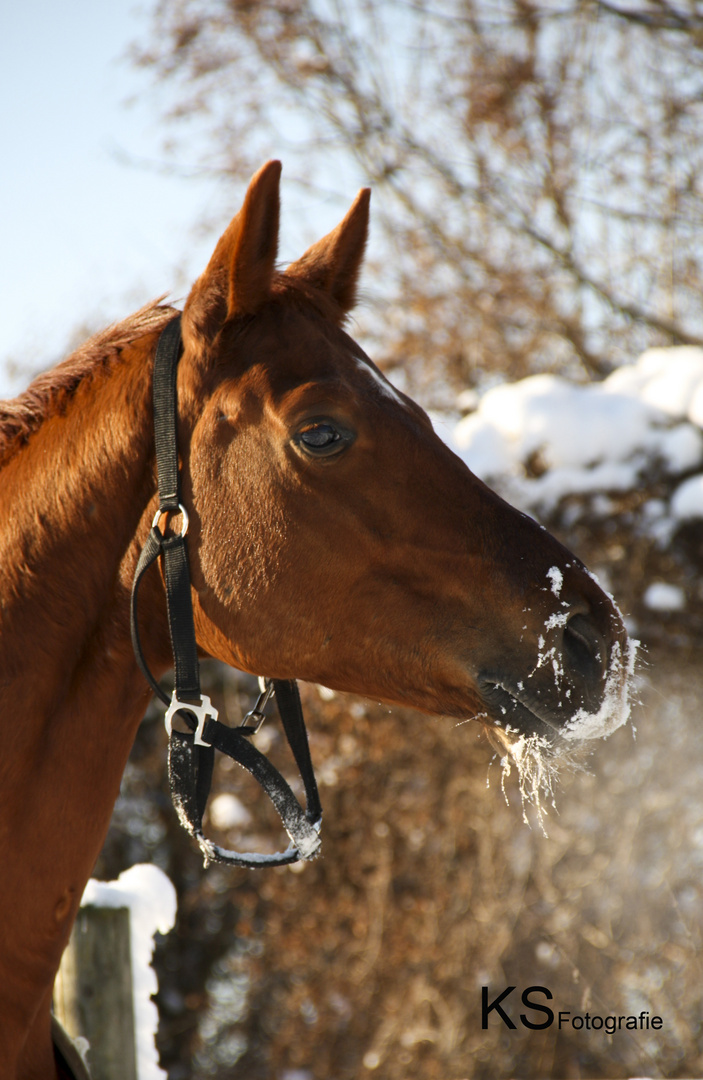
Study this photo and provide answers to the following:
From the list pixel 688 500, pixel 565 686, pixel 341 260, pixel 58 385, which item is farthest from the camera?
pixel 688 500

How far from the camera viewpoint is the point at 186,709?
154cm

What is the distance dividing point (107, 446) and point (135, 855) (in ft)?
18.9

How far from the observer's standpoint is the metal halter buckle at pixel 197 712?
59.5 inches

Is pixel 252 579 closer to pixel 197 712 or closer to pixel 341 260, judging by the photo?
pixel 197 712

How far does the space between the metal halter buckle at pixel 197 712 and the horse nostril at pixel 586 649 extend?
2.11ft

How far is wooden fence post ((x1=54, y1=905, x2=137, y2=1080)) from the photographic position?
2.27 meters

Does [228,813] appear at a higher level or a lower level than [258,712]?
higher

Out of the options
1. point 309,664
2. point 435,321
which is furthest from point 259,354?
point 435,321

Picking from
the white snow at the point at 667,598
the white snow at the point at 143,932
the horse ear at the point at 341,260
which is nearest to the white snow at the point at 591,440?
the white snow at the point at 667,598

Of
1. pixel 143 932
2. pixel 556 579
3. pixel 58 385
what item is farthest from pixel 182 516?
pixel 143 932

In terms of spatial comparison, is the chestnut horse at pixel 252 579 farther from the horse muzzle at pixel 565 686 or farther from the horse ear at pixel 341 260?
the horse ear at pixel 341 260

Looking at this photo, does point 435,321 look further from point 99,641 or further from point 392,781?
point 99,641

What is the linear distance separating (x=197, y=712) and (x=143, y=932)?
1.10m

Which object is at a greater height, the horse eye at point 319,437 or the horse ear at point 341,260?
the horse ear at point 341,260
